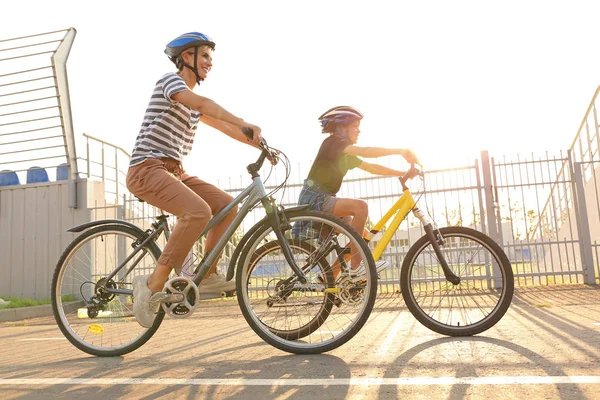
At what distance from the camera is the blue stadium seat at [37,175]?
12.1 m

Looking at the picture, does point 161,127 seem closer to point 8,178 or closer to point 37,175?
point 37,175

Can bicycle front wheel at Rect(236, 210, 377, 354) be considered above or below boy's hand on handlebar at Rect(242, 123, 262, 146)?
below

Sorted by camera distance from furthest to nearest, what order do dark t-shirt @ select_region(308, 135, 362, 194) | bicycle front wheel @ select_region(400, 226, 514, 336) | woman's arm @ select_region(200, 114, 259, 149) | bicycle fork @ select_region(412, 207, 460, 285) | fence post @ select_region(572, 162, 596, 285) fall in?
1. fence post @ select_region(572, 162, 596, 285)
2. dark t-shirt @ select_region(308, 135, 362, 194)
3. bicycle fork @ select_region(412, 207, 460, 285)
4. bicycle front wheel @ select_region(400, 226, 514, 336)
5. woman's arm @ select_region(200, 114, 259, 149)

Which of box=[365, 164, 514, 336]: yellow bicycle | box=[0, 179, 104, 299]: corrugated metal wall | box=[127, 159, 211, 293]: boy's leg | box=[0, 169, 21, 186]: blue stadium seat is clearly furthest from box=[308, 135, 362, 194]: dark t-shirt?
box=[0, 169, 21, 186]: blue stadium seat

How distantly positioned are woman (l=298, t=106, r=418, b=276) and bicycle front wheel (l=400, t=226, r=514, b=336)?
0.59m

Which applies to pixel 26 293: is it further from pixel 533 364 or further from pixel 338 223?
pixel 533 364

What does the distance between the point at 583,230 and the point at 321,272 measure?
748 centimetres

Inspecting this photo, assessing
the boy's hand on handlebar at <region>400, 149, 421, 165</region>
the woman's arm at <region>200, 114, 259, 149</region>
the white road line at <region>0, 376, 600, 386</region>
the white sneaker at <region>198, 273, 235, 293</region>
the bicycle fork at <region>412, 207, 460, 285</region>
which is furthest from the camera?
the boy's hand on handlebar at <region>400, 149, 421, 165</region>

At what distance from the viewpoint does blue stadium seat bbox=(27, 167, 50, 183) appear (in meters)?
12.1

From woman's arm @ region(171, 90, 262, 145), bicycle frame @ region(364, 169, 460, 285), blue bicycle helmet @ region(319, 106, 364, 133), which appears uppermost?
→ blue bicycle helmet @ region(319, 106, 364, 133)

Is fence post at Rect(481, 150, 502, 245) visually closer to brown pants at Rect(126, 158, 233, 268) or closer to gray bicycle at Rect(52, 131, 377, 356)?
gray bicycle at Rect(52, 131, 377, 356)

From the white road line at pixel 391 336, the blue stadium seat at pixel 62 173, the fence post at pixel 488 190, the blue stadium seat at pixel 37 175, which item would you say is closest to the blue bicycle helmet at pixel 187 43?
the white road line at pixel 391 336

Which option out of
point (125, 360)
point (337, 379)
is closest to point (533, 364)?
point (337, 379)

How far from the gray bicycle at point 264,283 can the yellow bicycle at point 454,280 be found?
2.06ft
